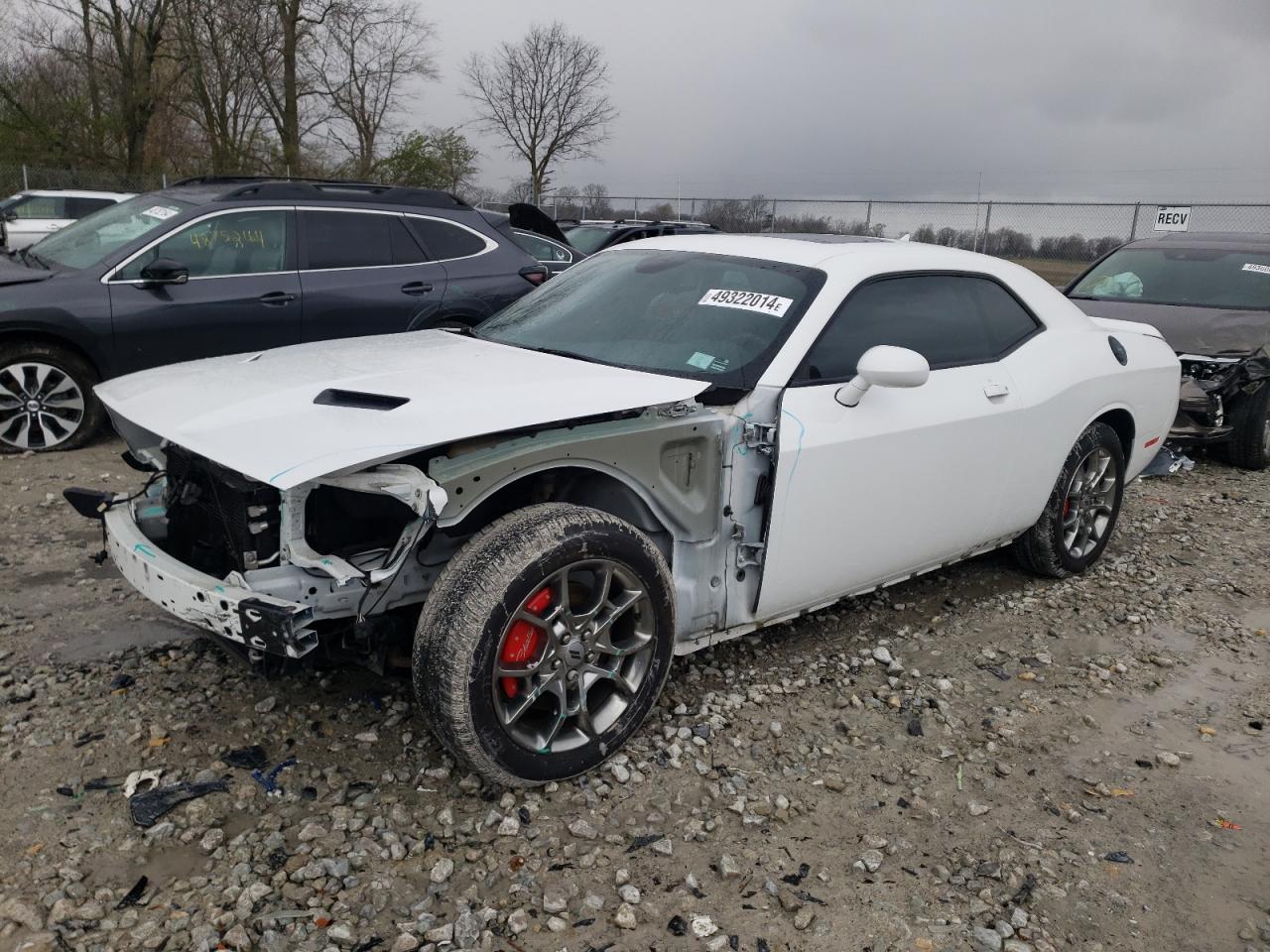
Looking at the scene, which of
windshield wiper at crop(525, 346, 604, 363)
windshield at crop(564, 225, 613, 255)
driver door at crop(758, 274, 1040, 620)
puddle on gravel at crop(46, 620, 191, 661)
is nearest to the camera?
driver door at crop(758, 274, 1040, 620)

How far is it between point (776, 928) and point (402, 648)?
140 centimetres

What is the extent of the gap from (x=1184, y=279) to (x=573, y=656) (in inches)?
280

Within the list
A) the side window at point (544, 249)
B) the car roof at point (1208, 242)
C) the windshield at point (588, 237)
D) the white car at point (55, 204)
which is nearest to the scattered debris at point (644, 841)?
the car roof at point (1208, 242)

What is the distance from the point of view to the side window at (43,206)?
14.3 meters

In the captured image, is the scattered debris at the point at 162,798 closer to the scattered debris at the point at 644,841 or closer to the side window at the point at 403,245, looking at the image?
the scattered debris at the point at 644,841

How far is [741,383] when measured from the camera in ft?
10.0

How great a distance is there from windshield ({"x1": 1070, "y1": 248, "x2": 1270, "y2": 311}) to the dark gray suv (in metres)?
4.89

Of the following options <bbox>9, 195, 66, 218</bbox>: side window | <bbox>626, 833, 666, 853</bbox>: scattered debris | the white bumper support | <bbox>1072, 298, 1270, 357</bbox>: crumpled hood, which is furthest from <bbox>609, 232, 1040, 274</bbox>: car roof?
<bbox>9, 195, 66, 218</bbox>: side window

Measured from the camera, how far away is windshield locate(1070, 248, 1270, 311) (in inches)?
288

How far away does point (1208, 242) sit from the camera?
808 centimetres

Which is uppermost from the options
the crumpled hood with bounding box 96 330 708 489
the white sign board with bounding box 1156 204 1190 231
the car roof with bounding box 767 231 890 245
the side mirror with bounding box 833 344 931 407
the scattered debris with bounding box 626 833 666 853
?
the white sign board with bounding box 1156 204 1190 231

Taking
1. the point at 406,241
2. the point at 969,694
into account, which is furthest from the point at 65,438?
the point at 969,694

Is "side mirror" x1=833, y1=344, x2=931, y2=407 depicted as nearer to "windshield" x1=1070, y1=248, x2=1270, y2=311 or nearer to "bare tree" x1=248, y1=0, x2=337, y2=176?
"windshield" x1=1070, y1=248, x2=1270, y2=311

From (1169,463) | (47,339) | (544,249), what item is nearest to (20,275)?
(47,339)
